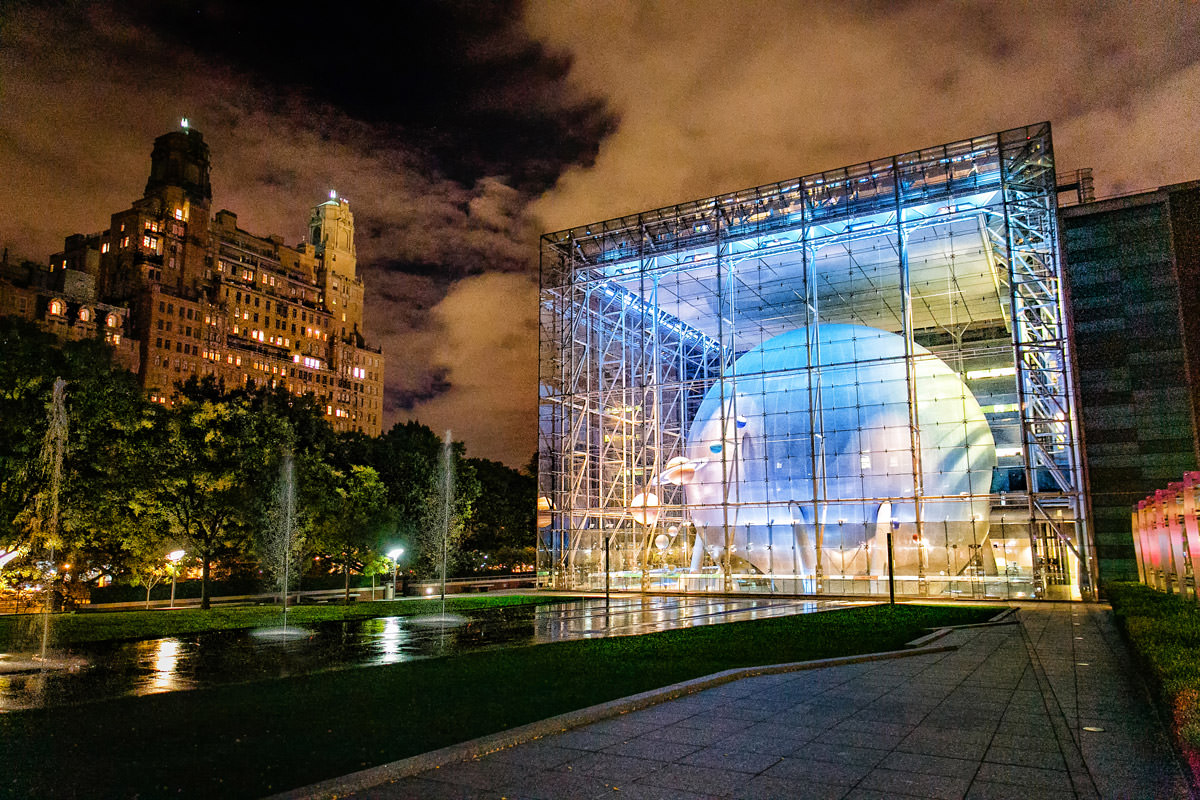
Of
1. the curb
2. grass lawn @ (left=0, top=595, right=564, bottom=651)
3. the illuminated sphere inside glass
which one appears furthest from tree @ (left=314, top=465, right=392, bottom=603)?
the curb

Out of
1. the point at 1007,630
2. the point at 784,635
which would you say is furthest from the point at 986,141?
the point at 784,635

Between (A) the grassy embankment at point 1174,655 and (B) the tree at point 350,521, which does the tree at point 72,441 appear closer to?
(B) the tree at point 350,521

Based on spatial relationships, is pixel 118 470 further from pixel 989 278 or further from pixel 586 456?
pixel 989 278

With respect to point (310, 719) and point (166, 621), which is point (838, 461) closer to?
point (166, 621)

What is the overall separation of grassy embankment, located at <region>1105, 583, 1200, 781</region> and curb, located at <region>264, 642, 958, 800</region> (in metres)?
4.19

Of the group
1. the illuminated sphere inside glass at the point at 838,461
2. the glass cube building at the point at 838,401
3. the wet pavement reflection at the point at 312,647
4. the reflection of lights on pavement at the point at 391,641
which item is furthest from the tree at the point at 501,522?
the reflection of lights on pavement at the point at 391,641

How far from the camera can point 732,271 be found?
123ft

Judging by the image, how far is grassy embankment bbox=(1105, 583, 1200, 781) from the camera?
19.6 ft

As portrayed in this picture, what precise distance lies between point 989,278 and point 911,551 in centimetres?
1618

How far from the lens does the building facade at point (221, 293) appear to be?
110688 millimetres

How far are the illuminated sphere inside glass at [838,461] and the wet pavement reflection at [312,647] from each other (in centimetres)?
738

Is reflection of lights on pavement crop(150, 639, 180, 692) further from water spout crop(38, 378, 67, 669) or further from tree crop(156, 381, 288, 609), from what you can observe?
tree crop(156, 381, 288, 609)

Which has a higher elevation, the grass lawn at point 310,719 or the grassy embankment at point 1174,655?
the grassy embankment at point 1174,655

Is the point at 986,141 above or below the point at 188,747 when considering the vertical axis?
above
